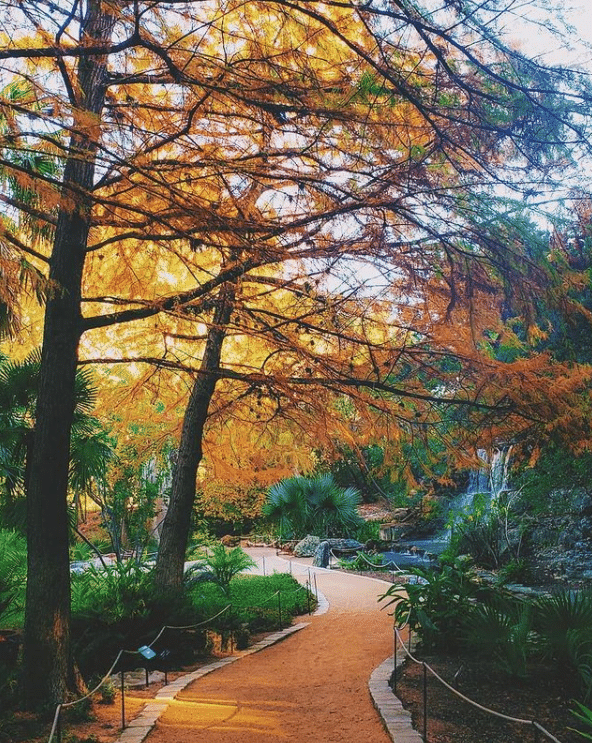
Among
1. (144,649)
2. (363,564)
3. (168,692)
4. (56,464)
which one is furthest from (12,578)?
(363,564)

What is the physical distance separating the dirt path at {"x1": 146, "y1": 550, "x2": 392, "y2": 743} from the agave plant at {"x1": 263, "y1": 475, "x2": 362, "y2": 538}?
14.2 meters

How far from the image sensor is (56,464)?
598 cm

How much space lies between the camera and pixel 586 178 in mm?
4992

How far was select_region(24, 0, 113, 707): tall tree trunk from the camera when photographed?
222 inches

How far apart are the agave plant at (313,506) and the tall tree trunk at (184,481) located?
15.1 metres

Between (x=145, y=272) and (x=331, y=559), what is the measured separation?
14.7m

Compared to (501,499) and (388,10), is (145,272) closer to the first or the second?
(388,10)

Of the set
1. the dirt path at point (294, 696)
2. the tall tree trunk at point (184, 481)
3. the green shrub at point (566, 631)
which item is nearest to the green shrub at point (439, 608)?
the dirt path at point (294, 696)

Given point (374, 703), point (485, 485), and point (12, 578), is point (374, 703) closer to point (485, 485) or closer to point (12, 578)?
→ point (12, 578)

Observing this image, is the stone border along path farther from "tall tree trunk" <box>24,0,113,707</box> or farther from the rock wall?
the rock wall

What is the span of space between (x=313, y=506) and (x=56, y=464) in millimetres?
19811

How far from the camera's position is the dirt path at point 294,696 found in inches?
202

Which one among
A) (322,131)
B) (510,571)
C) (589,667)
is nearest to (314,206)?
(322,131)

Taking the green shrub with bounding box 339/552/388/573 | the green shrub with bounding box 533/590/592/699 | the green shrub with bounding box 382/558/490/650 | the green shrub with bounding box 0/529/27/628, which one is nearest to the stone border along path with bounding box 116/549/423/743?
the green shrub with bounding box 382/558/490/650
